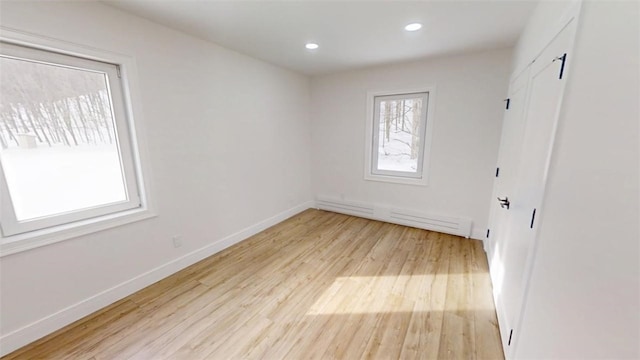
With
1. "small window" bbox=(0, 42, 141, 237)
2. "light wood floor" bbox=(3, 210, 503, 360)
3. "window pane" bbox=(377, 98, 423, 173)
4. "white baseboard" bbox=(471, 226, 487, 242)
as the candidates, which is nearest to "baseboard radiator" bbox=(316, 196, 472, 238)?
"white baseboard" bbox=(471, 226, 487, 242)

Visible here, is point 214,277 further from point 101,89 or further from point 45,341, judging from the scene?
point 101,89

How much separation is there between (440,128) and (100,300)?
4.11 m

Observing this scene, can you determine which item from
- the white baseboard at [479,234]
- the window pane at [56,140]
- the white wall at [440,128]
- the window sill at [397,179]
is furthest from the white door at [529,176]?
the window pane at [56,140]

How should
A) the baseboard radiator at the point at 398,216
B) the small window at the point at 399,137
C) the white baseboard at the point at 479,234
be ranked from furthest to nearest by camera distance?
the small window at the point at 399,137, the baseboard radiator at the point at 398,216, the white baseboard at the point at 479,234

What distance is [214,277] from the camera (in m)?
2.46

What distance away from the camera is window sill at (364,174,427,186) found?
3604mm

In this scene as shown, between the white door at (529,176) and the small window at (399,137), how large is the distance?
153 cm

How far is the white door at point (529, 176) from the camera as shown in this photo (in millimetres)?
1248

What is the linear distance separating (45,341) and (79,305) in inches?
9.9

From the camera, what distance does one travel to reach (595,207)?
0.82 meters

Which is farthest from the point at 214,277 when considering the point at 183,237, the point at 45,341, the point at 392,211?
the point at 392,211

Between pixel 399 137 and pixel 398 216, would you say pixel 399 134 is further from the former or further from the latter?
pixel 398 216

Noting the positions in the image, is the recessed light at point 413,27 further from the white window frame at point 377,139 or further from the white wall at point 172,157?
the white wall at point 172,157

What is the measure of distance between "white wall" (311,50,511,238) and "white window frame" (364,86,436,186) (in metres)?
0.07
